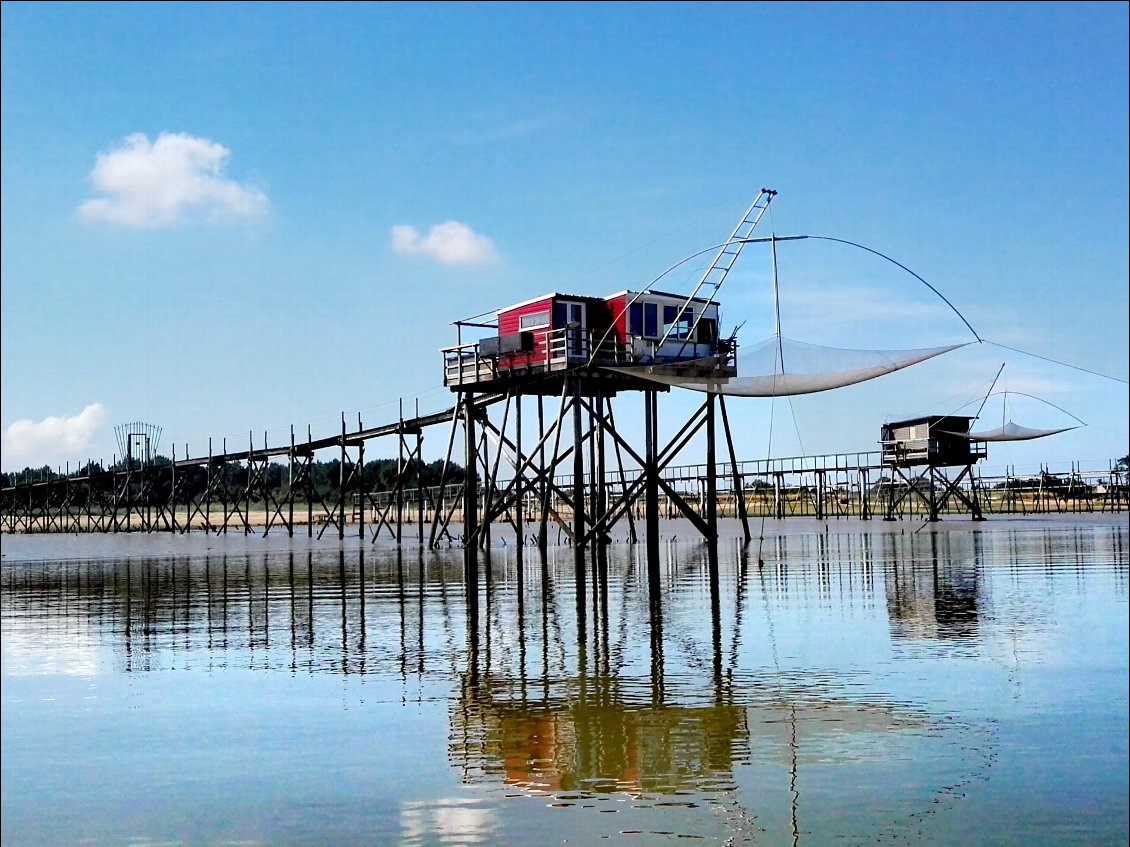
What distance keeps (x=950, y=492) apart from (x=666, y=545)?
95.9 ft

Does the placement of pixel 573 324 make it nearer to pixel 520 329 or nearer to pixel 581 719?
pixel 520 329

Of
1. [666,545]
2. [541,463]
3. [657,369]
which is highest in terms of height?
[657,369]

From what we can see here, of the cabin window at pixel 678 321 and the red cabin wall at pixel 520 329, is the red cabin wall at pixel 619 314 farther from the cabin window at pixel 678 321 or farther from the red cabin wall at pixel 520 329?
the red cabin wall at pixel 520 329

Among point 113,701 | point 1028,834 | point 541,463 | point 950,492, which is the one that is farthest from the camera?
point 950,492

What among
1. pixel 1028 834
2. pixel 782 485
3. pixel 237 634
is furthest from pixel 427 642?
pixel 782 485

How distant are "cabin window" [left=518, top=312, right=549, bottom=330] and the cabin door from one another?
540 mm

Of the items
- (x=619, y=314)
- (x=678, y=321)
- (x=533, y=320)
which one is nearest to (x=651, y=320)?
(x=678, y=321)

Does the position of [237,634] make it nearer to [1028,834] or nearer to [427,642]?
[427,642]

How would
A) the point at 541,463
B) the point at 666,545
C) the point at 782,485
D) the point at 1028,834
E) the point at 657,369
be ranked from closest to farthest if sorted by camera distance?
1. the point at 1028,834
2. the point at 657,369
3. the point at 541,463
4. the point at 666,545
5. the point at 782,485

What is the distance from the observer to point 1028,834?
24.5 ft

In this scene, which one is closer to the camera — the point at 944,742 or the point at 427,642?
the point at 944,742

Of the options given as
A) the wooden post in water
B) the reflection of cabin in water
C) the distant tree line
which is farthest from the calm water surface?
the distant tree line

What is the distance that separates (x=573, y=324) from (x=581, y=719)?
2633cm

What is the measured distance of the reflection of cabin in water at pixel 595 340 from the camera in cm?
3594
